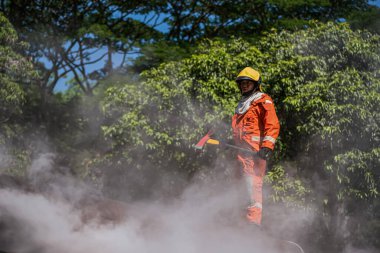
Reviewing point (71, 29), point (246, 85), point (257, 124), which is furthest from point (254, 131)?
point (71, 29)

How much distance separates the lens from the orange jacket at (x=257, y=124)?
4023 mm

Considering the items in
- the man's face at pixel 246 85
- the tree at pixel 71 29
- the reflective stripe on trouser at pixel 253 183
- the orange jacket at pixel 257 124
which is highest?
the tree at pixel 71 29

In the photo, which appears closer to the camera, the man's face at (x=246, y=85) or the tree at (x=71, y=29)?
the man's face at (x=246, y=85)

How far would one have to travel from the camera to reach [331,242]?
26.4ft

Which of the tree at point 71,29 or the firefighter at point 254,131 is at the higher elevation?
the tree at point 71,29

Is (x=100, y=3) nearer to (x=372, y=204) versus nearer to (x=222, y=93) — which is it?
(x=222, y=93)

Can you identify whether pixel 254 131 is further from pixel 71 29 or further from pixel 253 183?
pixel 71 29

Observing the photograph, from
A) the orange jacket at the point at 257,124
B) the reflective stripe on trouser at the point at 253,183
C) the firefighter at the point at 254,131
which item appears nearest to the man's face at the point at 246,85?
the firefighter at the point at 254,131

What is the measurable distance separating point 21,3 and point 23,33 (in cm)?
116

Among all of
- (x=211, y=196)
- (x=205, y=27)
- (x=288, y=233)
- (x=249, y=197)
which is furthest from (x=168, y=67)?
(x=205, y=27)

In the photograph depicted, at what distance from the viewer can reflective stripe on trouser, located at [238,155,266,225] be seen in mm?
4000

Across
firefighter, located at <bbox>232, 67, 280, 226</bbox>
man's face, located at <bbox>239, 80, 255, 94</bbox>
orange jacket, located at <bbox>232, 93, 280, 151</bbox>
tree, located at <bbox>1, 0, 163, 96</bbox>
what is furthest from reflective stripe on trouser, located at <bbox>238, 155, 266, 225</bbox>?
tree, located at <bbox>1, 0, 163, 96</bbox>

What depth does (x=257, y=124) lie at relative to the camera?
13.6 ft

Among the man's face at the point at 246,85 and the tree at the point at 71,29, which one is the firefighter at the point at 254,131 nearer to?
the man's face at the point at 246,85
